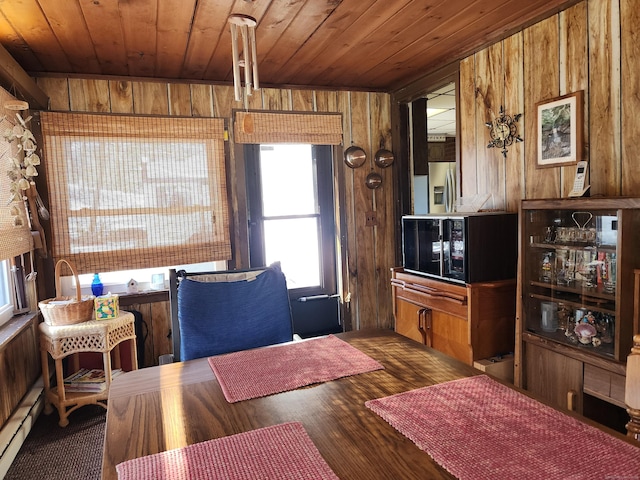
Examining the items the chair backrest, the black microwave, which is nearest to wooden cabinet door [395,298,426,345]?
the black microwave

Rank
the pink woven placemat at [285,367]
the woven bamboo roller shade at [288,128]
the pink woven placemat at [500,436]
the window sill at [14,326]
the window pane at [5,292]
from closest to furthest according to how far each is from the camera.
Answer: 1. the pink woven placemat at [500,436]
2. the pink woven placemat at [285,367]
3. the window sill at [14,326]
4. the window pane at [5,292]
5. the woven bamboo roller shade at [288,128]

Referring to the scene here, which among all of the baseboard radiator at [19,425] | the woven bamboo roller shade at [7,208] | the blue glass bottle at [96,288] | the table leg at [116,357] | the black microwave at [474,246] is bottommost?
the baseboard radiator at [19,425]

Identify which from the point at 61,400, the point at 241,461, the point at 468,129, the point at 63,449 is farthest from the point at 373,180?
the point at 241,461

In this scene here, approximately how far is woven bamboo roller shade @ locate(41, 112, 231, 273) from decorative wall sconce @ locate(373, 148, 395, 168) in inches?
52.3

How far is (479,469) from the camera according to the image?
35.3 inches

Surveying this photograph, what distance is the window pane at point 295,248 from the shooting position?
384cm

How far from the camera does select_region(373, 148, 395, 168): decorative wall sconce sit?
388 centimetres

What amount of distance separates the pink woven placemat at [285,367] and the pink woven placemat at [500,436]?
0.27 meters

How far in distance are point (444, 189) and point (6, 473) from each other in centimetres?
562

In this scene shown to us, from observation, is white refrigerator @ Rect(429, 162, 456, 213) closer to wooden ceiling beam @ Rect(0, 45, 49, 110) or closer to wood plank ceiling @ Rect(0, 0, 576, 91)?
wood plank ceiling @ Rect(0, 0, 576, 91)

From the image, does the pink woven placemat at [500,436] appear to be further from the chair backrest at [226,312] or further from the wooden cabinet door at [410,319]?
the wooden cabinet door at [410,319]

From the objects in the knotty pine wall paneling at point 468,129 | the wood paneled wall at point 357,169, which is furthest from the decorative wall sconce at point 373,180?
the knotty pine wall paneling at point 468,129

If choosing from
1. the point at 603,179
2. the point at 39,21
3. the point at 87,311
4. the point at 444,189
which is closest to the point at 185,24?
the point at 39,21

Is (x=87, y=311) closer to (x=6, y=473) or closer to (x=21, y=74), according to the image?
(x=6, y=473)
